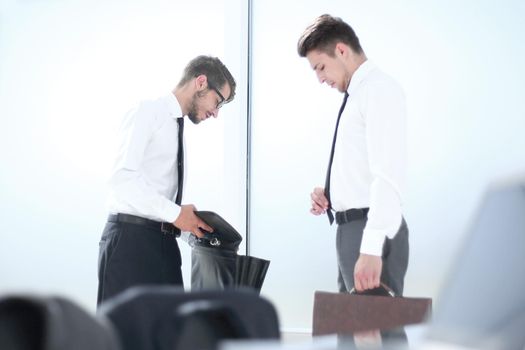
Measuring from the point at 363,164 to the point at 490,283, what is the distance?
153 cm

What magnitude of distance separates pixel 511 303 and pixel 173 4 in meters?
3.76

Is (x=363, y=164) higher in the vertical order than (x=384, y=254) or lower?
higher

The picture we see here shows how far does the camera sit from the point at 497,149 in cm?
372

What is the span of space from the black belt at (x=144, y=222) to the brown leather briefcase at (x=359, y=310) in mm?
1260

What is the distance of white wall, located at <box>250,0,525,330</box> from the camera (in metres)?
3.74

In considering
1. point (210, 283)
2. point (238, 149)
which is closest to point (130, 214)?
point (210, 283)

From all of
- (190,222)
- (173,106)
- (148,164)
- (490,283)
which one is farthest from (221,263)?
(490,283)

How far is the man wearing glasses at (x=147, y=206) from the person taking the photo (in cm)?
280

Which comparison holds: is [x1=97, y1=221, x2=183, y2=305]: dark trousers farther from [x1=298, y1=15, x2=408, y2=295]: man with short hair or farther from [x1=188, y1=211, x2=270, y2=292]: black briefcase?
[x1=298, y1=15, x2=408, y2=295]: man with short hair

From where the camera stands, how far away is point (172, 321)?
2.88ft

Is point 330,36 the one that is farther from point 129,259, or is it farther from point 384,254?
point 129,259

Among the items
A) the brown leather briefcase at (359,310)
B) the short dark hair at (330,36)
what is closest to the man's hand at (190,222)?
the short dark hair at (330,36)

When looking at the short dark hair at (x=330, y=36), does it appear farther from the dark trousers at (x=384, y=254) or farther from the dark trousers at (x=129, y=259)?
the dark trousers at (x=129, y=259)

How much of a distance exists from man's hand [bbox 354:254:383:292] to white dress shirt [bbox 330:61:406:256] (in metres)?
0.02
